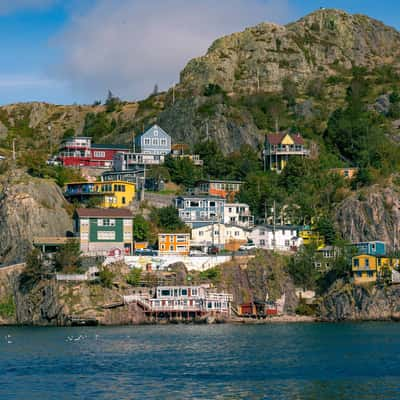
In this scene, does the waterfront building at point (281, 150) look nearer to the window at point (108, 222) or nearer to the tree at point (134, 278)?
the window at point (108, 222)

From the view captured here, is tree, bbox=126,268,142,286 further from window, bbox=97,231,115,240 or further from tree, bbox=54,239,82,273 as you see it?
window, bbox=97,231,115,240

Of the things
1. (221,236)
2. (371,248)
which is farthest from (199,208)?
(371,248)

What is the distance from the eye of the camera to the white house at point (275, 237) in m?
130

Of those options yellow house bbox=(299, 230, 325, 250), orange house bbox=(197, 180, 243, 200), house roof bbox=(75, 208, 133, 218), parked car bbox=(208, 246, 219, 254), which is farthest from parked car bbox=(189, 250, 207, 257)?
orange house bbox=(197, 180, 243, 200)

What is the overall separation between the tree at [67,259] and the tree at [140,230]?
46.6 feet

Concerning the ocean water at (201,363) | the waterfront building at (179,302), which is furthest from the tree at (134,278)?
Result: the ocean water at (201,363)

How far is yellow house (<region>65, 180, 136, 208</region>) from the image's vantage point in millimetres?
134375

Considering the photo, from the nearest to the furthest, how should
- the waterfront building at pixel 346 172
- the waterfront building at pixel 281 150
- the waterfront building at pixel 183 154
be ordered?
the waterfront building at pixel 346 172, the waterfront building at pixel 183 154, the waterfront building at pixel 281 150

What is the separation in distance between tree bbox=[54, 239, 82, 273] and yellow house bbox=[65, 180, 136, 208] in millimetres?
18663

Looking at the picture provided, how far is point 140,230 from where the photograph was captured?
129125mm

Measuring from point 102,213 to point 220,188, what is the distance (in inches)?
1076

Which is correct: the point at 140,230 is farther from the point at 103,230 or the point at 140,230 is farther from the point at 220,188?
the point at 220,188

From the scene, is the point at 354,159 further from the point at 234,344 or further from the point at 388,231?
the point at 234,344

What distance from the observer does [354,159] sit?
155625mm
